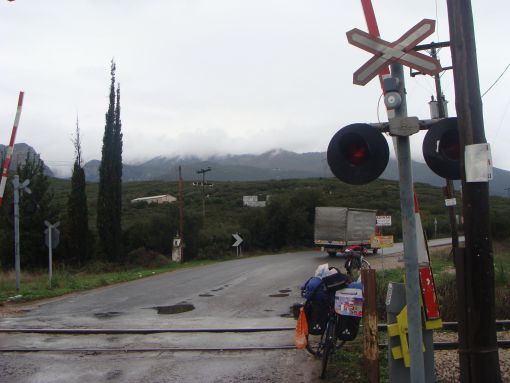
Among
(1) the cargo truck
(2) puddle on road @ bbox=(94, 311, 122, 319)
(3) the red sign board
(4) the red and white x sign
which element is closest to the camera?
(4) the red and white x sign

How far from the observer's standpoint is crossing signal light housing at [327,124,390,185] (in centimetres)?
456

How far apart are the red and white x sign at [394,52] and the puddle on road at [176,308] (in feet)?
32.1

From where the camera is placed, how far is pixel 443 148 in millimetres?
5008

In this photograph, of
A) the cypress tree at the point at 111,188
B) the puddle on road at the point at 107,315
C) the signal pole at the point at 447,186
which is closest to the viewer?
the puddle on road at the point at 107,315

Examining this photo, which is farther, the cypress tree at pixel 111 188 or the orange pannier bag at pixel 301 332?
the cypress tree at pixel 111 188

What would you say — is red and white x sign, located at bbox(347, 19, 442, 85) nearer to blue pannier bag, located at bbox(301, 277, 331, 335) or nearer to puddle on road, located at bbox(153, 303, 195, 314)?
blue pannier bag, located at bbox(301, 277, 331, 335)

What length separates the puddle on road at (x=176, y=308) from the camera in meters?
13.4

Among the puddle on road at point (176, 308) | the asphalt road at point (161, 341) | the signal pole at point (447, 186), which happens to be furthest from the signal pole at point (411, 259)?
the signal pole at point (447, 186)

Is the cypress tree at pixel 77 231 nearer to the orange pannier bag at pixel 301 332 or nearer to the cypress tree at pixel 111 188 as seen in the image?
the cypress tree at pixel 111 188

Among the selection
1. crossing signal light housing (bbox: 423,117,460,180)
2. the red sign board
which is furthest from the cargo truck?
crossing signal light housing (bbox: 423,117,460,180)

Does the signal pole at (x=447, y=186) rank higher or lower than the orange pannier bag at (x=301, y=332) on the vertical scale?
higher

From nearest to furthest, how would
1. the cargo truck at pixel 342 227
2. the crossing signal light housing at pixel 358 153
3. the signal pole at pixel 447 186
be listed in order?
the crossing signal light housing at pixel 358 153
the signal pole at pixel 447 186
the cargo truck at pixel 342 227

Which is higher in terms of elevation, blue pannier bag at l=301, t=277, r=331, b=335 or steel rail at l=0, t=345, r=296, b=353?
blue pannier bag at l=301, t=277, r=331, b=335

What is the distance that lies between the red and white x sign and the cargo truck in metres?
32.2
